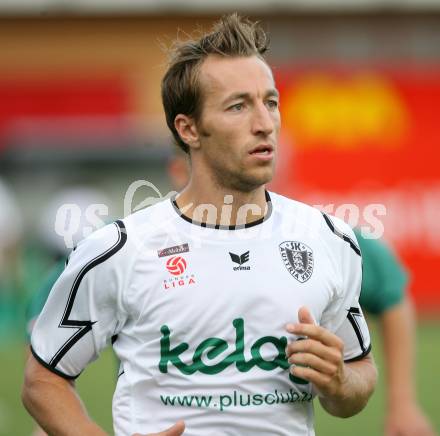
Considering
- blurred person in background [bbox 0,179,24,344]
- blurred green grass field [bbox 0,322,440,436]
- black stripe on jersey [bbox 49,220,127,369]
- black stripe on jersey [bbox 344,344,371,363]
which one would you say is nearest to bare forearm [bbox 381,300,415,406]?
black stripe on jersey [bbox 344,344,371,363]

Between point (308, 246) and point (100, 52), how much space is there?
59.5ft

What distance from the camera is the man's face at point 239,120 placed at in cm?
402

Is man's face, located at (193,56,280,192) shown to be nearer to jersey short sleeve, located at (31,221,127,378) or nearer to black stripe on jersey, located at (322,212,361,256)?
black stripe on jersey, located at (322,212,361,256)

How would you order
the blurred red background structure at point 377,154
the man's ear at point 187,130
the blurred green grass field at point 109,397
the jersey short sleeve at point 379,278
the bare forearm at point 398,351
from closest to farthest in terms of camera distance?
1. the man's ear at point 187,130
2. the jersey short sleeve at point 379,278
3. the bare forearm at point 398,351
4. the blurred green grass field at point 109,397
5. the blurred red background structure at point 377,154

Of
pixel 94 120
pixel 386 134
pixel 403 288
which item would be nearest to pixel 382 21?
pixel 386 134

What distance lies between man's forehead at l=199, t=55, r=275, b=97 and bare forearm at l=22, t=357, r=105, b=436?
121 cm

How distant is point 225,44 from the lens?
13.7 ft

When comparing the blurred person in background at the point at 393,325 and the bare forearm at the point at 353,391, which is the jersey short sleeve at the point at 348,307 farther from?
the blurred person in background at the point at 393,325

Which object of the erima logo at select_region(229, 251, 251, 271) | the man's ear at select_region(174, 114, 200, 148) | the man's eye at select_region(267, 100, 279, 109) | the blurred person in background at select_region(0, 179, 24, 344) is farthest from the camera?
the blurred person in background at select_region(0, 179, 24, 344)

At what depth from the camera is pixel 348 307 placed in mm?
4102

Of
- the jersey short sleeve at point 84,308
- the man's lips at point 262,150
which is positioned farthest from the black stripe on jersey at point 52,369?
the man's lips at point 262,150

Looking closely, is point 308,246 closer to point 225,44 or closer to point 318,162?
point 225,44

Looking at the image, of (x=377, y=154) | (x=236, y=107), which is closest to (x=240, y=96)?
(x=236, y=107)

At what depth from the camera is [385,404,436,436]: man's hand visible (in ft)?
17.6
